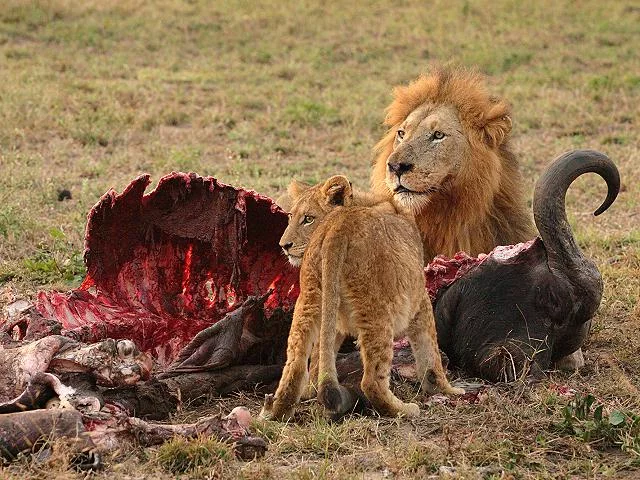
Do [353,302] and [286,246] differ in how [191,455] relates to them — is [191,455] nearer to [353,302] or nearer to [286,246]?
[353,302]

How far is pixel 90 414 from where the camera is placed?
13.0ft

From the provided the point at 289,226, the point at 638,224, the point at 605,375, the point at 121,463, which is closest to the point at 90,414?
the point at 121,463

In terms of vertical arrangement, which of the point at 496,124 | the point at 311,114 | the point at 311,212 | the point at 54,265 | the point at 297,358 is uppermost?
the point at 496,124

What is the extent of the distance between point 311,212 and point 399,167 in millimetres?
1025

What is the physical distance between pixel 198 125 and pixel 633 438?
25.7 ft

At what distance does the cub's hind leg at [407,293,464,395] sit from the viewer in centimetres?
461

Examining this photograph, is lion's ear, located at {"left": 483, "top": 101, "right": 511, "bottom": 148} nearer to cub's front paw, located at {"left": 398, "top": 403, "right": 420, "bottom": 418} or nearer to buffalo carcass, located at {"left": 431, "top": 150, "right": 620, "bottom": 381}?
buffalo carcass, located at {"left": 431, "top": 150, "right": 620, "bottom": 381}

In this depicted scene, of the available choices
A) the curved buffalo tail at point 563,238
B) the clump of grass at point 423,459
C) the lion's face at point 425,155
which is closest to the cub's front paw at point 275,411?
the clump of grass at point 423,459

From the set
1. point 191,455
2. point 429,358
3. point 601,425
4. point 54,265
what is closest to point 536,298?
point 429,358

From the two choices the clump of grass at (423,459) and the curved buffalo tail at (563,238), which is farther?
the curved buffalo tail at (563,238)

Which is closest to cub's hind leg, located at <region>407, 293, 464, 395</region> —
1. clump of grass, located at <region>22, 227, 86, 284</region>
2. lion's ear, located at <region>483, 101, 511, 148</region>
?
lion's ear, located at <region>483, 101, 511, 148</region>

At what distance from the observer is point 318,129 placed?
1138 centimetres

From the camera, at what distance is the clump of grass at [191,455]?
150 inches

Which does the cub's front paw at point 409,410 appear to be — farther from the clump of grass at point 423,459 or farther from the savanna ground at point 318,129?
the clump of grass at point 423,459
